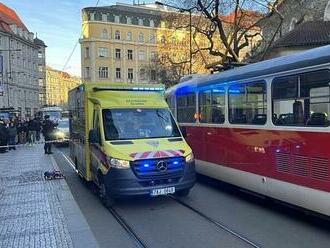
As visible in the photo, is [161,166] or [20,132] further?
[20,132]

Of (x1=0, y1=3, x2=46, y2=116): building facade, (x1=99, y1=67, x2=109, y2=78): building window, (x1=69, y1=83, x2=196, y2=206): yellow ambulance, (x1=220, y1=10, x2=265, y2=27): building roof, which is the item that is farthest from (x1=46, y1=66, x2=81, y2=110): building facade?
(x1=69, y1=83, x2=196, y2=206): yellow ambulance

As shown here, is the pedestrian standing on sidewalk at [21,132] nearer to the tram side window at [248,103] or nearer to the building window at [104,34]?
the tram side window at [248,103]

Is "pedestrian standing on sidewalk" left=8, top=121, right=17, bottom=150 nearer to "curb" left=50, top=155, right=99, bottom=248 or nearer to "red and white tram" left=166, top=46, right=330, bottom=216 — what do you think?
"curb" left=50, top=155, right=99, bottom=248

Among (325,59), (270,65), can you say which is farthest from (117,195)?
(325,59)

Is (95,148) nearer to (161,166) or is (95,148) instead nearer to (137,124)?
(137,124)

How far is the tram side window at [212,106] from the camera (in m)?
11.7

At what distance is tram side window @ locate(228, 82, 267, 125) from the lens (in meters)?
9.56

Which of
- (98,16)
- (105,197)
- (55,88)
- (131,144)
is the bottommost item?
(105,197)

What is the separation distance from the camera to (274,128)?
9.02 meters

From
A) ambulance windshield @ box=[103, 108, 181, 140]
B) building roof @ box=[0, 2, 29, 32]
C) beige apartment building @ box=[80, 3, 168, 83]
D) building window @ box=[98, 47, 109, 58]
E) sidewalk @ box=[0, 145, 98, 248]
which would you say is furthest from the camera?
building window @ box=[98, 47, 109, 58]

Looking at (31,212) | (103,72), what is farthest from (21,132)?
(103,72)

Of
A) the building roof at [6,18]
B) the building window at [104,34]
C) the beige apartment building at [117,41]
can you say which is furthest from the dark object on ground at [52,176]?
the building window at [104,34]

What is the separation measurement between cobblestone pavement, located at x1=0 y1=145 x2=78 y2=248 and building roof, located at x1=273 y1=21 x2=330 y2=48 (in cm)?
2398

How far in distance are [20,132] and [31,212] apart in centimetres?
2373
